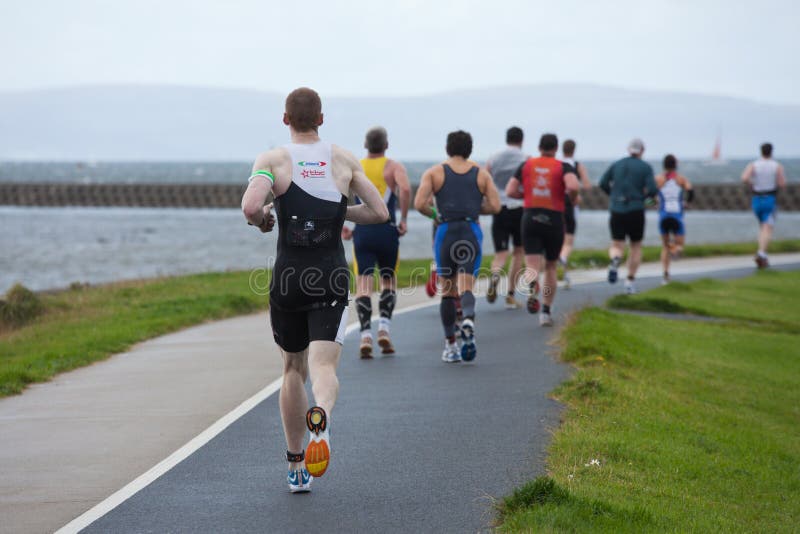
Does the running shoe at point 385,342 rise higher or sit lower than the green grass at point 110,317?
higher

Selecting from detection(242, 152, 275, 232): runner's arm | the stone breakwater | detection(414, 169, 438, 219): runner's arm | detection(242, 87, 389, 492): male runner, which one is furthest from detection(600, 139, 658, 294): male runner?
the stone breakwater

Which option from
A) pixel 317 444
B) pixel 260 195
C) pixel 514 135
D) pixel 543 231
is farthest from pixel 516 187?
pixel 317 444

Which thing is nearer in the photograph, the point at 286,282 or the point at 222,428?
the point at 286,282

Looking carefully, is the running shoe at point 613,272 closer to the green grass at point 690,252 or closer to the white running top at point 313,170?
the green grass at point 690,252

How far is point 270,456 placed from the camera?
7309 mm

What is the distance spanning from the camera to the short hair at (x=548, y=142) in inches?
529

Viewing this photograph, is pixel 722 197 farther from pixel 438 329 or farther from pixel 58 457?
pixel 58 457

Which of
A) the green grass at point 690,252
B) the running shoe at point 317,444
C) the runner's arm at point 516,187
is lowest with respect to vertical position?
the green grass at point 690,252

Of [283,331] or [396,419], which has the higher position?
[283,331]

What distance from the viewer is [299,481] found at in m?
6.34

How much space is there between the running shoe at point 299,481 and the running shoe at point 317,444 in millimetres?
766

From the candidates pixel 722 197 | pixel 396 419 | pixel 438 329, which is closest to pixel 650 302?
pixel 438 329

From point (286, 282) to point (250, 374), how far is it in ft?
15.9

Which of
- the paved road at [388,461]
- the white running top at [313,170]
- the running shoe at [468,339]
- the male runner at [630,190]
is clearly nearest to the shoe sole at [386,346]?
the paved road at [388,461]
